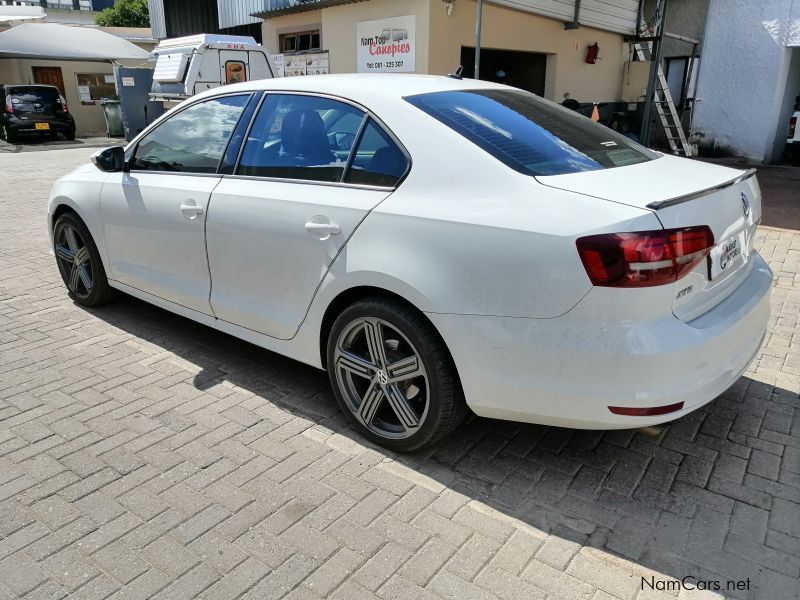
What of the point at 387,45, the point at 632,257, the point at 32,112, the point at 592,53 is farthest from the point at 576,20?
the point at 32,112

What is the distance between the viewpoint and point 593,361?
92.3 inches

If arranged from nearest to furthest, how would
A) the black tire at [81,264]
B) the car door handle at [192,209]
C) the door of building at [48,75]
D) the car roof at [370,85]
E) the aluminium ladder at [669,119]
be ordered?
the car roof at [370,85], the car door handle at [192,209], the black tire at [81,264], the aluminium ladder at [669,119], the door of building at [48,75]

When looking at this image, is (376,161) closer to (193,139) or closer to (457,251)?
(457,251)

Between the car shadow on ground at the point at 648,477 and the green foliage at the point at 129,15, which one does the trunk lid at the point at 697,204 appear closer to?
the car shadow on ground at the point at 648,477

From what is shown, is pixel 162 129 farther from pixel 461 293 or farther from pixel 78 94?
pixel 78 94

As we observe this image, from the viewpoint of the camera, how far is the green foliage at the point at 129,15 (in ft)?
187

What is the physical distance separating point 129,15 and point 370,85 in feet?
211

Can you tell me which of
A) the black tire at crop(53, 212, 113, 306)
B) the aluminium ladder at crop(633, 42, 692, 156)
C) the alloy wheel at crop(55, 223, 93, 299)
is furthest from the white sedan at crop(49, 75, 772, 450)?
the aluminium ladder at crop(633, 42, 692, 156)

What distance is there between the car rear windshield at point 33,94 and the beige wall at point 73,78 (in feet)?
12.7

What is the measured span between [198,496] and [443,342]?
4.13 ft

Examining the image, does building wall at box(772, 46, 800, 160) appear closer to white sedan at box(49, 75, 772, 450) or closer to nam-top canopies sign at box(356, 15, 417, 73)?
nam-top canopies sign at box(356, 15, 417, 73)

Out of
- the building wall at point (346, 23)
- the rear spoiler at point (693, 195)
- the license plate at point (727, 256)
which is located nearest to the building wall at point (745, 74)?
the building wall at point (346, 23)

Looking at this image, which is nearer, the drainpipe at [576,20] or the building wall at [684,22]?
the drainpipe at [576,20]

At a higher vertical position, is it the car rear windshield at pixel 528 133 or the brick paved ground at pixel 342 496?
the car rear windshield at pixel 528 133
